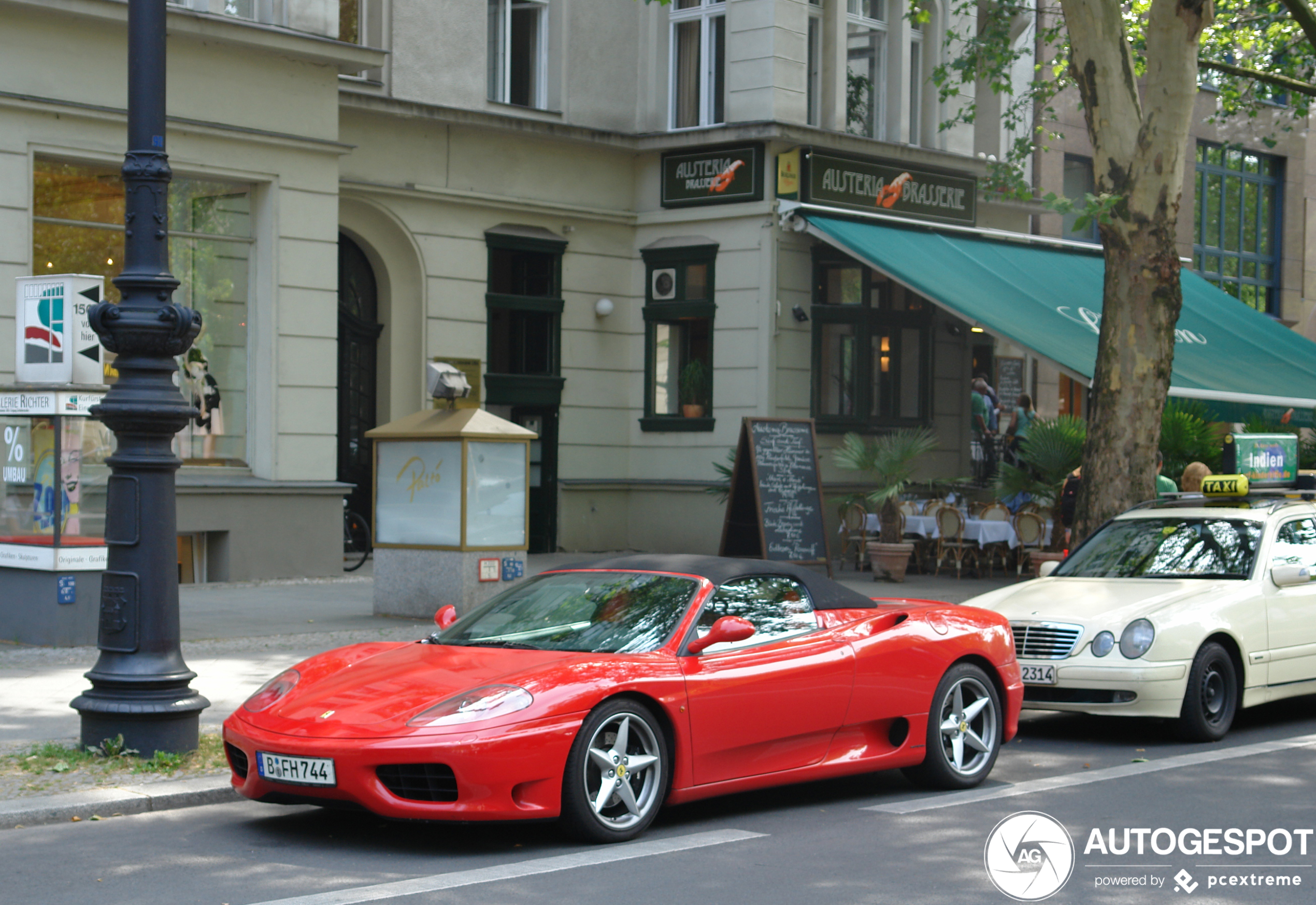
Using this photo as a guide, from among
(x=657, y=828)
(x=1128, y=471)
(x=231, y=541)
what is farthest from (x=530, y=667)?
(x=231, y=541)

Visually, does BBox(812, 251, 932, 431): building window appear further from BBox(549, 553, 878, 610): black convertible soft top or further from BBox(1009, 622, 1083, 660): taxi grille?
BBox(549, 553, 878, 610): black convertible soft top

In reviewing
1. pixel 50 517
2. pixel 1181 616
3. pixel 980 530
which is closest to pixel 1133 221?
pixel 980 530

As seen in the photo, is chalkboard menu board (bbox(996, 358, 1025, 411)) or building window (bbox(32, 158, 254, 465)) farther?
chalkboard menu board (bbox(996, 358, 1025, 411))

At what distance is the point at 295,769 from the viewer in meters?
6.39

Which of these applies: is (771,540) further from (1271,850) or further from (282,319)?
(1271,850)

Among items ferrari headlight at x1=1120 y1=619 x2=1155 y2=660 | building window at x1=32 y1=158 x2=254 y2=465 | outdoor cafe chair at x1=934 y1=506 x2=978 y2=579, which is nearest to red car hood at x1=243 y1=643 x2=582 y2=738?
ferrari headlight at x1=1120 y1=619 x2=1155 y2=660

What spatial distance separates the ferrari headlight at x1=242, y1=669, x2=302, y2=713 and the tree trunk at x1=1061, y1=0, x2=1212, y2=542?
9637 mm

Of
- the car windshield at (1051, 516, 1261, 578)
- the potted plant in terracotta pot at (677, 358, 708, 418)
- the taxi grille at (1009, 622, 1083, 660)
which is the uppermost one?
the potted plant in terracotta pot at (677, 358, 708, 418)

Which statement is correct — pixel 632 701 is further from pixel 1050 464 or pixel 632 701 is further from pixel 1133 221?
pixel 1050 464

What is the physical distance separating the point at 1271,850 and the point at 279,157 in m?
13.9

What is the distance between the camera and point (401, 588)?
14.1 metres

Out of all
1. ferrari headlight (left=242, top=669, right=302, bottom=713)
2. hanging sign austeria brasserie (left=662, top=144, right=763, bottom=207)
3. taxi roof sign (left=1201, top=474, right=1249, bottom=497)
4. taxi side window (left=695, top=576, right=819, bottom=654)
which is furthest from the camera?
hanging sign austeria brasserie (left=662, top=144, right=763, bottom=207)

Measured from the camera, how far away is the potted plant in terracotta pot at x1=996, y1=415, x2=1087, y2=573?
18500mm

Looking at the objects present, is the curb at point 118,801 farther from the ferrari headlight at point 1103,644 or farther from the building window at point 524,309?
the building window at point 524,309
